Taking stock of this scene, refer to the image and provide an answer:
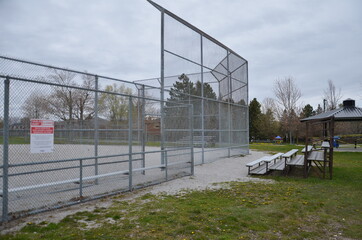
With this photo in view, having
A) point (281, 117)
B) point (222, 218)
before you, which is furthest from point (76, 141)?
point (281, 117)

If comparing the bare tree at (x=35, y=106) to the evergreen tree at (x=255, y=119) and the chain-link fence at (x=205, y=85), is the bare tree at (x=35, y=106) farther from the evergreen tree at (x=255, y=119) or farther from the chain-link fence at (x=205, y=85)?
the evergreen tree at (x=255, y=119)

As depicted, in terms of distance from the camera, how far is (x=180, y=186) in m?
7.59

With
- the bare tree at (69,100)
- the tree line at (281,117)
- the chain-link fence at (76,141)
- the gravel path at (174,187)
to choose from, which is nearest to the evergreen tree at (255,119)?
the tree line at (281,117)

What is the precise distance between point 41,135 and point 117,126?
3162mm

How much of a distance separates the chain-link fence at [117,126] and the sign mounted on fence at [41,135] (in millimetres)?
18

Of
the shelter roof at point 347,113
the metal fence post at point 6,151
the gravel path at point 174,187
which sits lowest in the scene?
the gravel path at point 174,187

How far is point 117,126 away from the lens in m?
8.02

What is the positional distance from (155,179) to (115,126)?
1.99 metres

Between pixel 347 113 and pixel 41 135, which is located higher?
pixel 347 113

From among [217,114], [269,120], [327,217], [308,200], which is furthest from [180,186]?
[269,120]

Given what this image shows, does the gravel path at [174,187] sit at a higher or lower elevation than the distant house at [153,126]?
lower

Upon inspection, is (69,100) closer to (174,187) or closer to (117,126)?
(117,126)

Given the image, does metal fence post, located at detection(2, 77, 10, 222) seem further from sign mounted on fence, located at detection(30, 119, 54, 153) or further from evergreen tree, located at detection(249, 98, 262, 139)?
evergreen tree, located at detection(249, 98, 262, 139)

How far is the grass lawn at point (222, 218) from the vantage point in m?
4.01
